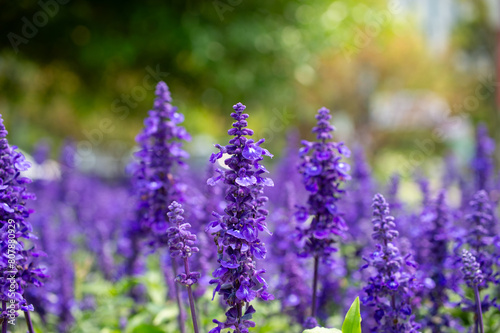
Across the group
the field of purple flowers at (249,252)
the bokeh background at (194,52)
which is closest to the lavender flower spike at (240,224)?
the field of purple flowers at (249,252)

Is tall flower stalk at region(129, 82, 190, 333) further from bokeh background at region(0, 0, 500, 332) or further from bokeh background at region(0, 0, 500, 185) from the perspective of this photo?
bokeh background at region(0, 0, 500, 185)

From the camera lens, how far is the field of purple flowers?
3.21m

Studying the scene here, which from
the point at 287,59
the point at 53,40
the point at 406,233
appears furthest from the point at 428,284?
the point at 53,40

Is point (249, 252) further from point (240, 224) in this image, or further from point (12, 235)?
point (12, 235)

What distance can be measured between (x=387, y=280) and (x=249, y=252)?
1.01m

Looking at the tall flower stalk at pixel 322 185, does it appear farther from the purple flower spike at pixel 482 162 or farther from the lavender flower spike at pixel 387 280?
the purple flower spike at pixel 482 162

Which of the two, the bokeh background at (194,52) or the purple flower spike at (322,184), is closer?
the purple flower spike at (322,184)

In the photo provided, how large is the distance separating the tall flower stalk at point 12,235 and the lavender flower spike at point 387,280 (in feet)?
7.42

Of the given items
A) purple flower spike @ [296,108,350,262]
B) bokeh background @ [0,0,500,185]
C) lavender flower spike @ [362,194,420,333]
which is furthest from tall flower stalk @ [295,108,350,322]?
bokeh background @ [0,0,500,185]

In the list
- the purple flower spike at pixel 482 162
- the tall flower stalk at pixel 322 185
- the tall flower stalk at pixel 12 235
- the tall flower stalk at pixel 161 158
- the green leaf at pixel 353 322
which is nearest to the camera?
the tall flower stalk at pixel 12 235

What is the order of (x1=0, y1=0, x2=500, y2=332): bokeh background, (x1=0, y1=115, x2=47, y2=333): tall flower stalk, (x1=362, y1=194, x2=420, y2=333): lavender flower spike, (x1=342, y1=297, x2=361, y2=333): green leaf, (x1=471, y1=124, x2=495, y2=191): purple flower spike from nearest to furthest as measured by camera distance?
(x1=0, y1=115, x2=47, y2=333): tall flower stalk → (x1=342, y1=297, x2=361, y2=333): green leaf → (x1=362, y1=194, x2=420, y2=333): lavender flower spike → (x1=471, y1=124, x2=495, y2=191): purple flower spike → (x1=0, y1=0, x2=500, y2=332): bokeh background

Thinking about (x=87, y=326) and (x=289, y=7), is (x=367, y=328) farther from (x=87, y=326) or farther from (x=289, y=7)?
(x=289, y=7)

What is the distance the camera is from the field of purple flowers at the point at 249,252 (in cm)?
321

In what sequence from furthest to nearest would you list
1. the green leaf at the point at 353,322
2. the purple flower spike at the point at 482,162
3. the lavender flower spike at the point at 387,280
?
1. the purple flower spike at the point at 482,162
2. the lavender flower spike at the point at 387,280
3. the green leaf at the point at 353,322
